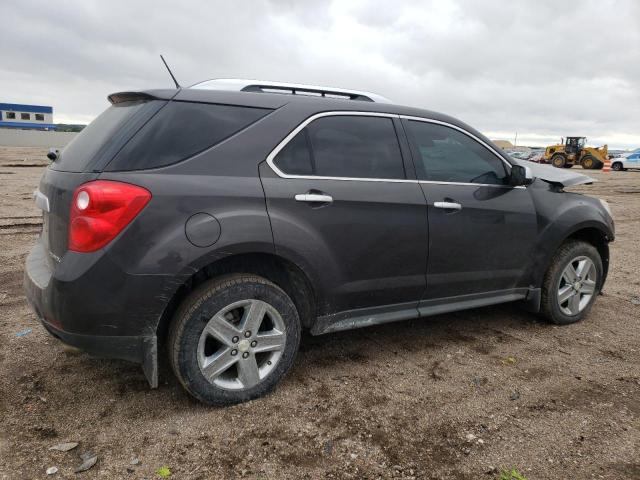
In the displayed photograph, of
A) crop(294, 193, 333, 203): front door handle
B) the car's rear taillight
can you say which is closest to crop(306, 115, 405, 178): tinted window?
crop(294, 193, 333, 203): front door handle

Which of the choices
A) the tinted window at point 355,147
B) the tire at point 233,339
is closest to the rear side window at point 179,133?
the tinted window at point 355,147

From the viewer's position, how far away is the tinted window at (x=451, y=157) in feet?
11.2

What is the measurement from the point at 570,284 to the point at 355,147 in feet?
7.98

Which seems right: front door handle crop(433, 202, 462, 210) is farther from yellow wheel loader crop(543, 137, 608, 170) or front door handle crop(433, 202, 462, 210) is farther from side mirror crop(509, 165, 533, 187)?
yellow wheel loader crop(543, 137, 608, 170)

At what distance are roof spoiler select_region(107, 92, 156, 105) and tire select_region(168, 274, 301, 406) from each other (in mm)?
1094

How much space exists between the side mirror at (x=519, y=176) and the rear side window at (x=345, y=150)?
1028 mm

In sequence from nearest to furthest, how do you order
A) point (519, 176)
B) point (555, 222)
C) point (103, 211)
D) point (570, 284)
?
point (103, 211)
point (519, 176)
point (555, 222)
point (570, 284)

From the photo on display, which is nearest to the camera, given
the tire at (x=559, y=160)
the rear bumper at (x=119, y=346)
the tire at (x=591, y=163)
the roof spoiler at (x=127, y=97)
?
the rear bumper at (x=119, y=346)

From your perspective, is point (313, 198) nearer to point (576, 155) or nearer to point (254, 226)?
point (254, 226)

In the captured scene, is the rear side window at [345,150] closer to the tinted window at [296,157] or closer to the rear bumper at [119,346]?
the tinted window at [296,157]

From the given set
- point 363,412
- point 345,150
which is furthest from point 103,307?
point 345,150

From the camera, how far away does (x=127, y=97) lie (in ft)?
9.45

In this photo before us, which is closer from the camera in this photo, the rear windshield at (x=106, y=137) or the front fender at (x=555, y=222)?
the rear windshield at (x=106, y=137)

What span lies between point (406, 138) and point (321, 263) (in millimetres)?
1110
